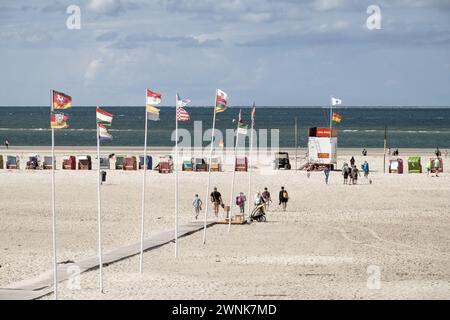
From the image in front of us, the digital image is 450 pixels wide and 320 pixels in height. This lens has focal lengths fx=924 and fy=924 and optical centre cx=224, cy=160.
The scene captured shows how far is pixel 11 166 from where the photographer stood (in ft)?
165

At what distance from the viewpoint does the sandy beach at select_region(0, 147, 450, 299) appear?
62.0ft

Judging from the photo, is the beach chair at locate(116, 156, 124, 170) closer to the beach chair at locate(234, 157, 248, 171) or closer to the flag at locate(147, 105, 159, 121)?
the beach chair at locate(234, 157, 248, 171)

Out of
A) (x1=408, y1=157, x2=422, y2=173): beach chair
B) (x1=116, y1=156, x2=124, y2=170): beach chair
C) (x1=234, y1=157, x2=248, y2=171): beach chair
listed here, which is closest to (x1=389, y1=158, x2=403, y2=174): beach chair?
(x1=408, y1=157, x2=422, y2=173): beach chair

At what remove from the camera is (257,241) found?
25.9m

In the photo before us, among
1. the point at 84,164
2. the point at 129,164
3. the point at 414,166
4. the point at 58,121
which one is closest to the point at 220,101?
the point at 58,121

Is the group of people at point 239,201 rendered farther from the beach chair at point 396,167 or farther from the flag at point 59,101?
the beach chair at point 396,167

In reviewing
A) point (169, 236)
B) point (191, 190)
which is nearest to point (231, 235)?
point (169, 236)

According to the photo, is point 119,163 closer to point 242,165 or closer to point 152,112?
point 242,165

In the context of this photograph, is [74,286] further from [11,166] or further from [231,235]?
[11,166]

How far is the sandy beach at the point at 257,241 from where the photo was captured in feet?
62.0

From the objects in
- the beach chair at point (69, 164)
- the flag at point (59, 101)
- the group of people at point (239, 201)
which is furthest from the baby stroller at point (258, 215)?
the beach chair at point (69, 164)

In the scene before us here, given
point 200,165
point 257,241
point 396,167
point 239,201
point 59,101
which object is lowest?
point 257,241
